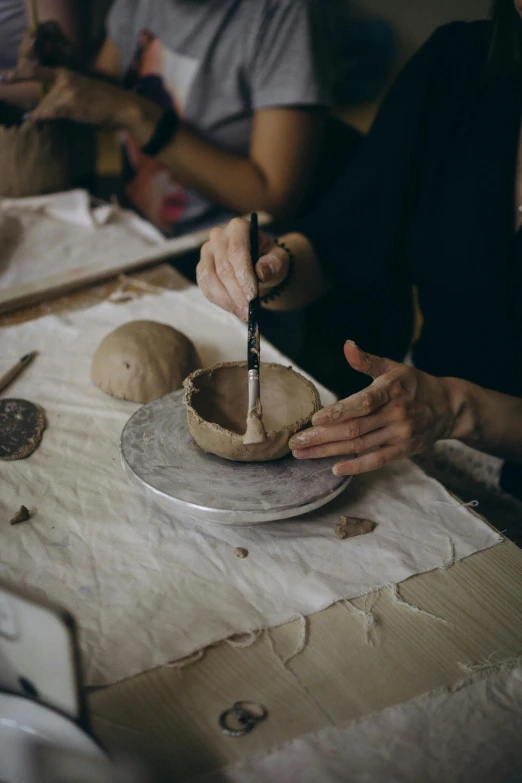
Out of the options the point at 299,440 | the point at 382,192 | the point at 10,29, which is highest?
the point at 10,29

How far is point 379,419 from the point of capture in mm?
768

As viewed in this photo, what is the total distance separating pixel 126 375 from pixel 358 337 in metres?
0.62

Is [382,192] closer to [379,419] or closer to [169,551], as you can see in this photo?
[379,419]

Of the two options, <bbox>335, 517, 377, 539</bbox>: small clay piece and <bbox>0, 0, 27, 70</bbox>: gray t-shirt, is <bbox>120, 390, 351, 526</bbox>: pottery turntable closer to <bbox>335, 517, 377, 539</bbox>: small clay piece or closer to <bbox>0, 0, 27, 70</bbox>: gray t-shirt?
<bbox>335, 517, 377, 539</bbox>: small clay piece

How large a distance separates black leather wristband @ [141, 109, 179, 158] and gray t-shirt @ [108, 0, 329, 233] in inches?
5.0

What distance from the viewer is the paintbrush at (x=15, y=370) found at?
3.23 ft

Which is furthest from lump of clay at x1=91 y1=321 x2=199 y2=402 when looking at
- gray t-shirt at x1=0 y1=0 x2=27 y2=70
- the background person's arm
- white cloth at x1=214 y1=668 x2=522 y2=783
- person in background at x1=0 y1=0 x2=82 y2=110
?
gray t-shirt at x1=0 y1=0 x2=27 y2=70

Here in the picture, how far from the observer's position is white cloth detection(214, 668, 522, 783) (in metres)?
0.52

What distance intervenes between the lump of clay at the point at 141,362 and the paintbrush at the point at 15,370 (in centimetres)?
12

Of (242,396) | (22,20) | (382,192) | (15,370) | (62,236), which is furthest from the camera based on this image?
(22,20)

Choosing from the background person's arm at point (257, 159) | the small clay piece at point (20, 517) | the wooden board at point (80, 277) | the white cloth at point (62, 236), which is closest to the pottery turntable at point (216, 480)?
the small clay piece at point (20, 517)

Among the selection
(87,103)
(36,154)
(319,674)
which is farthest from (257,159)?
(319,674)

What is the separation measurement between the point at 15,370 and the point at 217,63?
40.0 inches

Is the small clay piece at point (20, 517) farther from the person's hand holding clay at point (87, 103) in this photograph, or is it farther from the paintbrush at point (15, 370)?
the person's hand holding clay at point (87, 103)
